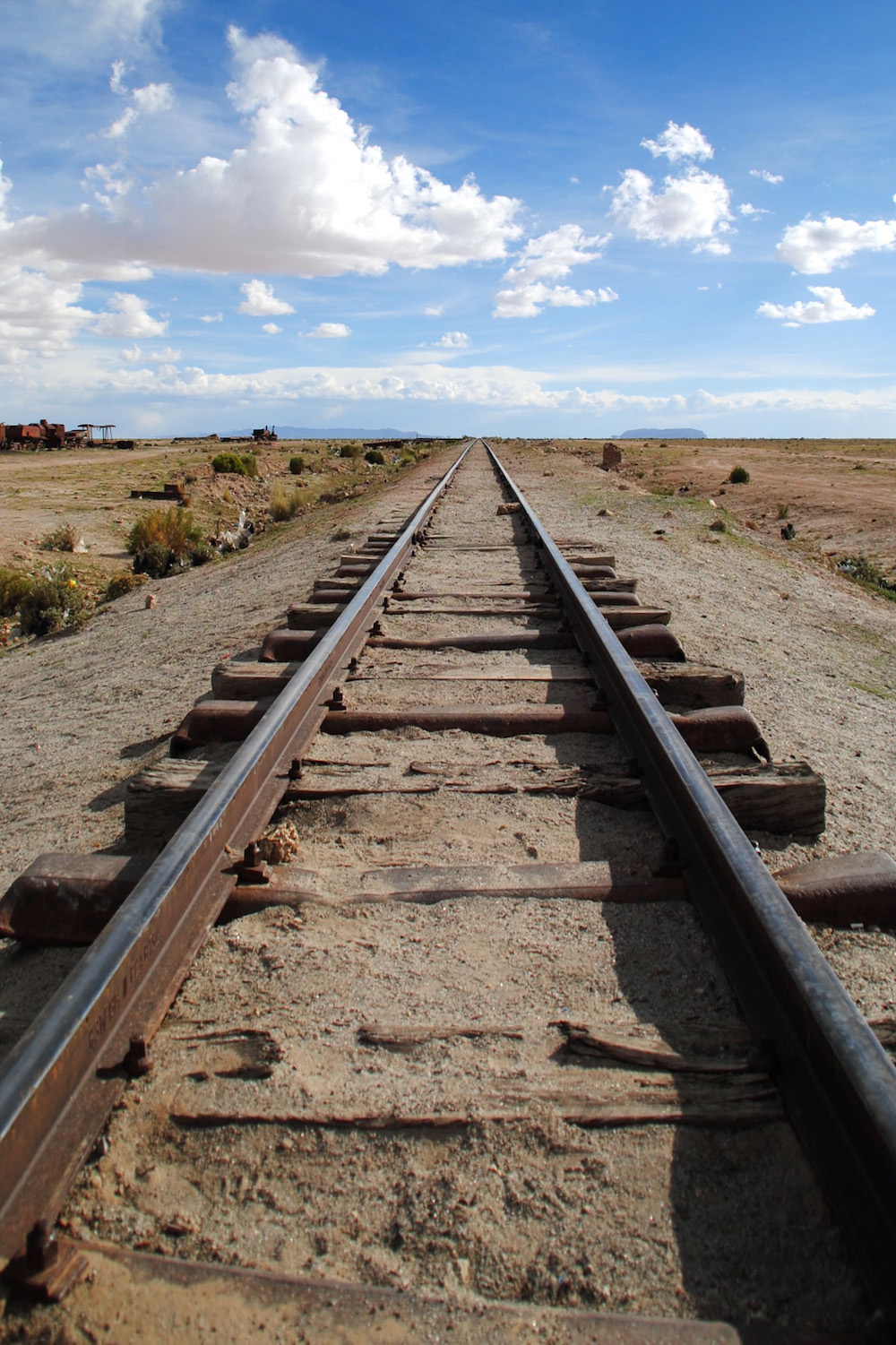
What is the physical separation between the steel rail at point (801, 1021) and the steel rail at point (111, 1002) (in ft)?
4.03

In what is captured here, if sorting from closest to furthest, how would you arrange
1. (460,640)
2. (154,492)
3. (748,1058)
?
(748,1058) < (460,640) < (154,492)

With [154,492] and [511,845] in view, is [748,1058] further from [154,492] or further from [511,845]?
[154,492]

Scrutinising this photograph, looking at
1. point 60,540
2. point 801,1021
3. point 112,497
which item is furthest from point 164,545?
point 801,1021

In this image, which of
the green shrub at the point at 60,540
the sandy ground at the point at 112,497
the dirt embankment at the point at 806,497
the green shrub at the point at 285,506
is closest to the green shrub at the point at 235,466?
the sandy ground at the point at 112,497

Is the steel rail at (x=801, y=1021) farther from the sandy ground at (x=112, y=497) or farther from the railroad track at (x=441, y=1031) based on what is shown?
the sandy ground at (x=112, y=497)

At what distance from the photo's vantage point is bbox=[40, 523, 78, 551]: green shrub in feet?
51.4

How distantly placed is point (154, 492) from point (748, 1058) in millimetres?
23487

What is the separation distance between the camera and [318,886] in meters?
2.63

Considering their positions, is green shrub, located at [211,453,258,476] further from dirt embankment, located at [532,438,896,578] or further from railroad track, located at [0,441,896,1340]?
railroad track, located at [0,441,896,1340]

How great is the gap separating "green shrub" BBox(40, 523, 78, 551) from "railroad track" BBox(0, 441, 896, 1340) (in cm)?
1349

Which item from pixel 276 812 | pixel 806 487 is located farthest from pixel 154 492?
pixel 276 812

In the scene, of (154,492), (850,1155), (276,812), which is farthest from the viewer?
(154,492)

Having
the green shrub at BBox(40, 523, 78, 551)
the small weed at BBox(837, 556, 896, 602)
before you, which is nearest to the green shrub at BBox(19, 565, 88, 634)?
the green shrub at BBox(40, 523, 78, 551)

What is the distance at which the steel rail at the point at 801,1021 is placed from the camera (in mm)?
1504
